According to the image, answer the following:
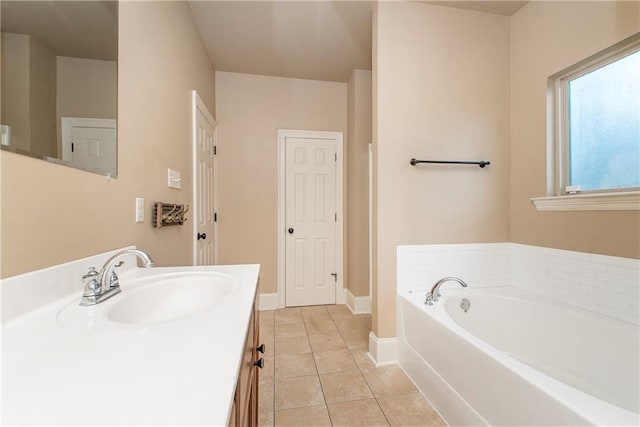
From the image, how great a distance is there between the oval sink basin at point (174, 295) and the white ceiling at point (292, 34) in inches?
79.8

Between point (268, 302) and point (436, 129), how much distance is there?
239 cm

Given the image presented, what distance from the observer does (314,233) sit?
3.06 metres

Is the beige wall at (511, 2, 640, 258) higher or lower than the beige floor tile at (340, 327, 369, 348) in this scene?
higher

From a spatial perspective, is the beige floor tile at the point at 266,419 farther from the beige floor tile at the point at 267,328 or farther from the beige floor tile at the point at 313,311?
the beige floor tile at the point at 313,311

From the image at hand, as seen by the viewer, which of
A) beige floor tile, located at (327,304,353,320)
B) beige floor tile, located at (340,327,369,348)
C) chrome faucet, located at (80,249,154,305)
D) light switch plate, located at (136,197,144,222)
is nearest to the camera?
chrome faucet, located at (80,249,154,305)

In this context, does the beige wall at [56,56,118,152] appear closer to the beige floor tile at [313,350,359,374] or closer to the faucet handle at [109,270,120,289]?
the faucet handle at [109,270,120,289]

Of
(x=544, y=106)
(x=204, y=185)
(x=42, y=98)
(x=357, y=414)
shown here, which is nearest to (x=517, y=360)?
(x=357, y=414)

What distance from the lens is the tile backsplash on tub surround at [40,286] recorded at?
65cm

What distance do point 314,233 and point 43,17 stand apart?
2526 millimetres

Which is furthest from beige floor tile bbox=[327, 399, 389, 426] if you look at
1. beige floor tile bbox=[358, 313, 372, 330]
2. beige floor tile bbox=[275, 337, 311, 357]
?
beige floor tile bbox=[358, 313, 372, 330]

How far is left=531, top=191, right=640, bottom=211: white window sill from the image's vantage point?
136cm

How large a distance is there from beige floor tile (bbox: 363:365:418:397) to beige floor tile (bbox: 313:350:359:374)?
0.44 ft

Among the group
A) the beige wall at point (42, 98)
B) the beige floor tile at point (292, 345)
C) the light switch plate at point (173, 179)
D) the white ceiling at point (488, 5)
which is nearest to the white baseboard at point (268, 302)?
the beige floor tile at point (292, 345)

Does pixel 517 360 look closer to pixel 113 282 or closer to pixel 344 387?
pixel 344 387
